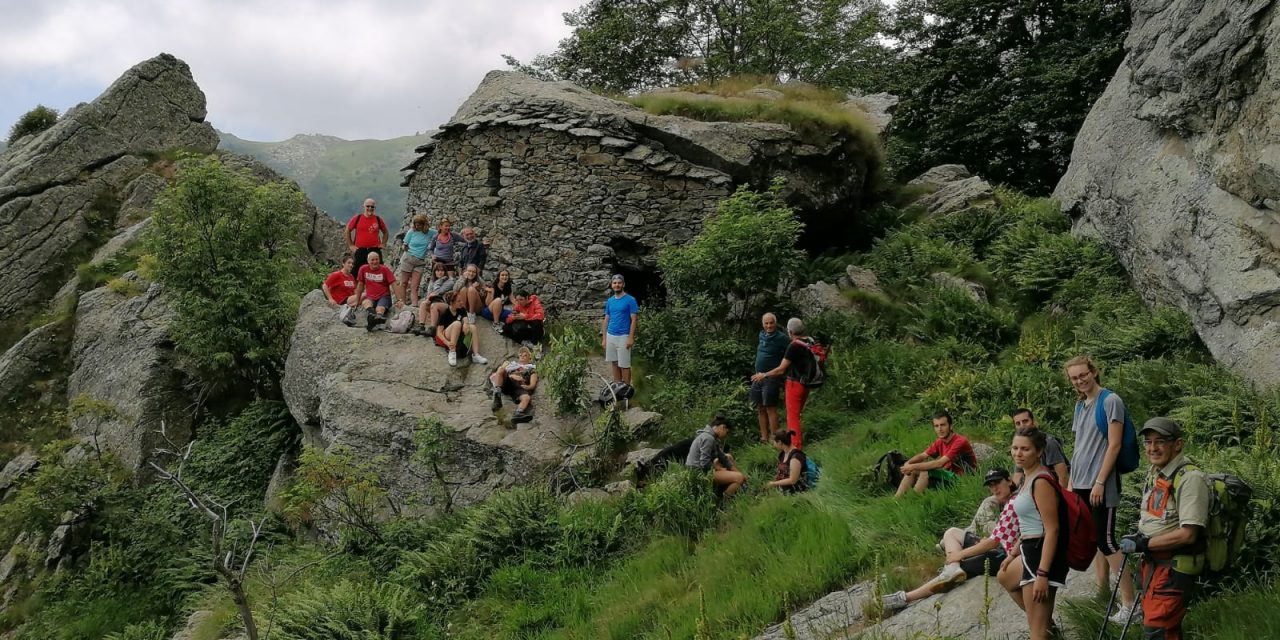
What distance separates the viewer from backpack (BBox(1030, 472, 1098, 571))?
14.0 ft

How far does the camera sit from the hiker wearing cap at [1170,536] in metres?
3.92

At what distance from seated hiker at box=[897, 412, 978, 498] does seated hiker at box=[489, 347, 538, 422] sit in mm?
5559

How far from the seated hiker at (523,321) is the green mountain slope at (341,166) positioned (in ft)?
256

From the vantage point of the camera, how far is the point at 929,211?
17.1 meters

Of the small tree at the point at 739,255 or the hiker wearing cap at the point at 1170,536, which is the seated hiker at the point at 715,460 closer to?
the small tree at the point at 739,255

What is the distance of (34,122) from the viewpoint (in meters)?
23.5

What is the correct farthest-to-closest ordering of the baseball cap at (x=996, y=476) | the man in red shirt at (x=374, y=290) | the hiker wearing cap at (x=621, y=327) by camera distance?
the man in red shirt at (x=374, y=290) < the hiker wearing cap at (x=621, y=327) < the baseball cap at (x=996, y=476)

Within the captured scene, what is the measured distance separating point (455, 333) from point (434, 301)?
0.94 metres

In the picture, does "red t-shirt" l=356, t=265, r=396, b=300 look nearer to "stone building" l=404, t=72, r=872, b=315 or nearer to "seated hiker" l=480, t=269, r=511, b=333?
"seated hiker" l=480, t=269, r=511, b=333

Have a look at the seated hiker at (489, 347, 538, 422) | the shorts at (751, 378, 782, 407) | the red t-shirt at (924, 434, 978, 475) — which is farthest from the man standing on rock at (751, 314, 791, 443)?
the seated hiker at (489, 347, 538, 422)

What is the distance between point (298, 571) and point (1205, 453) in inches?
396

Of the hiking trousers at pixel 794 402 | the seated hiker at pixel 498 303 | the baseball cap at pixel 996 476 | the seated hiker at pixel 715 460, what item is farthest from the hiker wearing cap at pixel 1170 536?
the seated hiker at pixel 498 303

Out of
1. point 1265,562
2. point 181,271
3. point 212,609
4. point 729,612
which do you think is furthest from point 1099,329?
point 181,271

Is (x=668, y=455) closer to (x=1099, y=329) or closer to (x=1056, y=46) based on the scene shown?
(x=1099, y=329)
